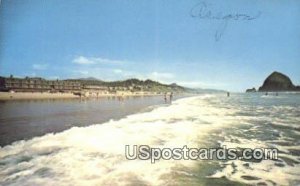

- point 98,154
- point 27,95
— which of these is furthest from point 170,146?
point 27,95

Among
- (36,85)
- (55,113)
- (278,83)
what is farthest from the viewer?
(55,113)

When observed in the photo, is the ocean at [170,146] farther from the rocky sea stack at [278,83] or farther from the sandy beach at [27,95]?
the sandy beach at [27,95]

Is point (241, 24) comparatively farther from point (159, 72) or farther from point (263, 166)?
point (263, 166)

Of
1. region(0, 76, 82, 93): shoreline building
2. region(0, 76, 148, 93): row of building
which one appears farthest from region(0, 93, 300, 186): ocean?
region(0, 76, 82, 93): shoreline building

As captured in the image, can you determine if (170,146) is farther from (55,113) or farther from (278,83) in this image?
(55,113)

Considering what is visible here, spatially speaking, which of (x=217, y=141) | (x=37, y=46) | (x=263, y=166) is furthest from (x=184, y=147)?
(x=37, y=46)
